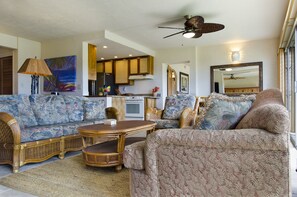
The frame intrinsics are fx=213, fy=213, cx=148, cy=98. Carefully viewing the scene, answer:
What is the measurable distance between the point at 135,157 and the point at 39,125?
2228 mm

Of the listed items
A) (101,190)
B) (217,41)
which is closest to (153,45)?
(217,41)

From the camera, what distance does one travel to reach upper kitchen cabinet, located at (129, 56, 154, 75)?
7148 mm

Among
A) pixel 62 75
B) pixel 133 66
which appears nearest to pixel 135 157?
pixel 62 75

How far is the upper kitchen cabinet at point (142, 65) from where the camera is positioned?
7.15 meters

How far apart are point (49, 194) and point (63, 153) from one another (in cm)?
121

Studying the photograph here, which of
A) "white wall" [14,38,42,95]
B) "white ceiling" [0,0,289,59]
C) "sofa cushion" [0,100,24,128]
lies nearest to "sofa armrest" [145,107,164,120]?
"white ceiling" [0,0,289,59]

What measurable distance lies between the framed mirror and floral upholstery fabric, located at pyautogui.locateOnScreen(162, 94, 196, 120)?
2.76m

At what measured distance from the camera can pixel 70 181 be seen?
6.95 feet

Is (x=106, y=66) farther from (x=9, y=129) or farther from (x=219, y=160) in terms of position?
(x=219, y=160)

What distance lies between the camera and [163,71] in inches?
284

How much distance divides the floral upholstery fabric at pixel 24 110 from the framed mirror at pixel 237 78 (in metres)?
5.08

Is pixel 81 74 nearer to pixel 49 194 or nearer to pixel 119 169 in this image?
pixel 119 169

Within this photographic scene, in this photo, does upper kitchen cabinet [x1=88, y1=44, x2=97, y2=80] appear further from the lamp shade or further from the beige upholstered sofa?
the beige upholstered sofa

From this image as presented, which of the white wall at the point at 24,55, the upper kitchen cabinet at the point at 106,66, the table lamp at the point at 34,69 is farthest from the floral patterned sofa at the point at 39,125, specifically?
the upper kitchen cabinet at the point at 106,66
